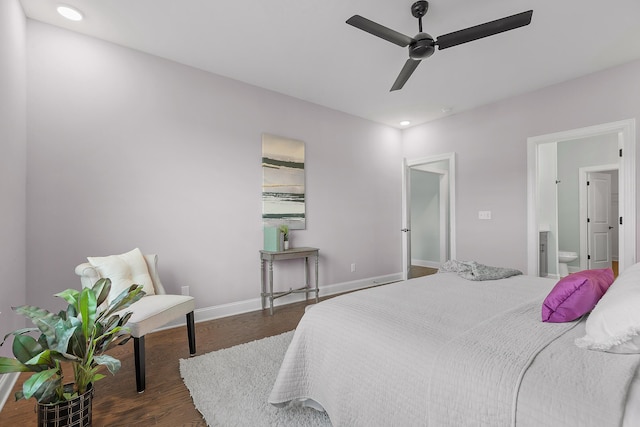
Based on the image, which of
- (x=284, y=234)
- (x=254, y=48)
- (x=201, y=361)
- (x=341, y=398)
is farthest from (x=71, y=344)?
(x=254, y=48)

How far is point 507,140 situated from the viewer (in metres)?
3.92

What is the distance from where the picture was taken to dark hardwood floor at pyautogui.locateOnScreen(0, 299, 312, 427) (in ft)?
5.39

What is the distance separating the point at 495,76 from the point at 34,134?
172 inches

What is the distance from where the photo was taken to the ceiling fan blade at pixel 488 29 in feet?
6.07

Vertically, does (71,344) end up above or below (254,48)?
below

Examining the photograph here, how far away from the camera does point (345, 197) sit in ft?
14.6

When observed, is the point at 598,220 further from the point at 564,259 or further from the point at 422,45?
the point at 422,45

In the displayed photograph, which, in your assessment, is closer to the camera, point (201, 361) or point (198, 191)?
point (201, 361)

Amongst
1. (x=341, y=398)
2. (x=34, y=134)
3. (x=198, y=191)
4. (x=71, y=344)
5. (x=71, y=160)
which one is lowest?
(x=341, y=398)

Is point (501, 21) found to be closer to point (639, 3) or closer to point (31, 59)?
point (639, 3)

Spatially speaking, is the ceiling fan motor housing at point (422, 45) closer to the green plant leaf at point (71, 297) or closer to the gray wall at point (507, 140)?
the gray wall at point (507, 140)

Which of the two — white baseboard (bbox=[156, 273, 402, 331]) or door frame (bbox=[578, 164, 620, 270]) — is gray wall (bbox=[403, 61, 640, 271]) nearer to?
white baseboard (bbox=[156, 273, 402, 331])

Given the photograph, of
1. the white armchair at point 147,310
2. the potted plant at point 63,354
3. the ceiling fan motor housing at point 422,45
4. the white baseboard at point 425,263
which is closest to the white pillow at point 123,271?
the white armchair at point 147,310

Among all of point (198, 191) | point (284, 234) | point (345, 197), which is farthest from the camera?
point (345, 197)
